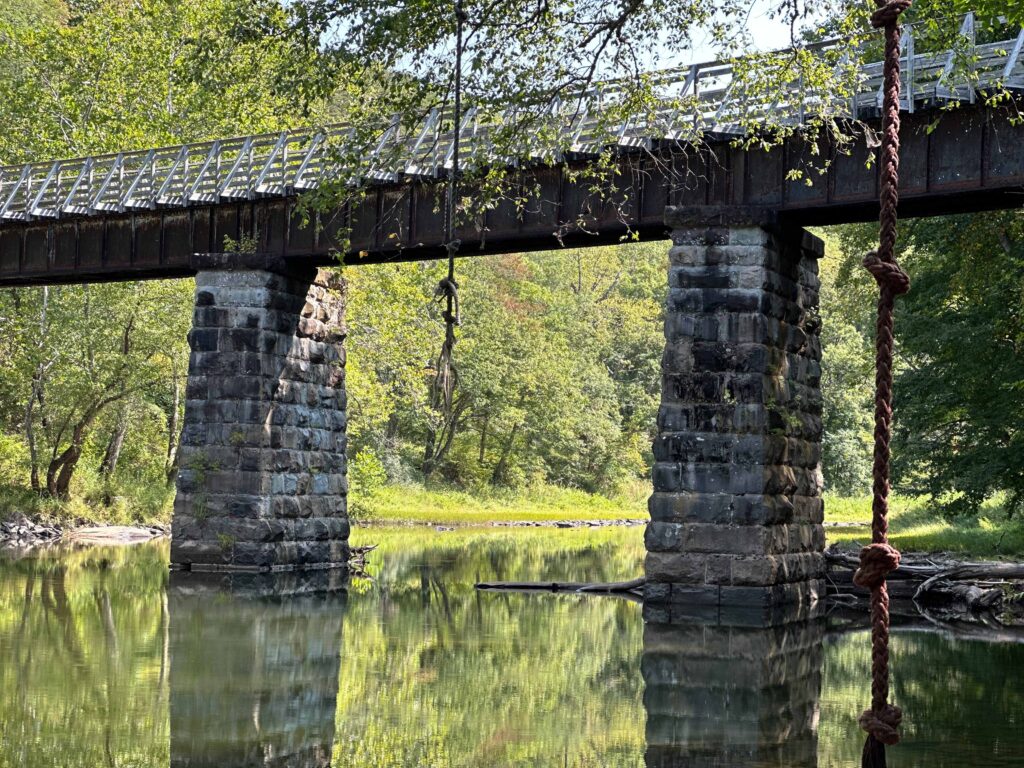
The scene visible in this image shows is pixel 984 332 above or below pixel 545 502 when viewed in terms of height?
above

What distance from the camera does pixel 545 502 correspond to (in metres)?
68.6

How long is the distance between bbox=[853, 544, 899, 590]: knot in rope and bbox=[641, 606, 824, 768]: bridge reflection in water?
17.5ft

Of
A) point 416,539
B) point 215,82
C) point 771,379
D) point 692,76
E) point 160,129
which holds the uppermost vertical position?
point 160,129

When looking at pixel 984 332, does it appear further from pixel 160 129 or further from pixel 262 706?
pixel 160 129

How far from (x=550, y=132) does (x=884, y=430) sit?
917 centimetres

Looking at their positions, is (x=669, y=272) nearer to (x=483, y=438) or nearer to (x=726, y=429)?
(x=726, y=429)

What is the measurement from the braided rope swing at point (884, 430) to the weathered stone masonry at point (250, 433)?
22.7 m

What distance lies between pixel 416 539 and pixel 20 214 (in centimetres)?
1679

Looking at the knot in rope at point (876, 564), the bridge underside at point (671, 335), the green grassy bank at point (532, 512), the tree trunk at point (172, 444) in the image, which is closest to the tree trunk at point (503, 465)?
the green grassy bank at point (532, 512)

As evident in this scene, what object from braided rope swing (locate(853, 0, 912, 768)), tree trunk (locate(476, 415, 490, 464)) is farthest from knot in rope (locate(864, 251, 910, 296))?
tree trunk (locate(476, 415, 490, 464))

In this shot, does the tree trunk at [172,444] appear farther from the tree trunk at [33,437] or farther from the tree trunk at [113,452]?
the tree trunk at [33,437]

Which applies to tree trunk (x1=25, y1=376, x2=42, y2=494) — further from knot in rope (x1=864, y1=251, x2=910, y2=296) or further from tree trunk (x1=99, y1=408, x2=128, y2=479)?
knot in rope (x1=864, y1=251, x2=910, y2=296)

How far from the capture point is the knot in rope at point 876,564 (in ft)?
18.1

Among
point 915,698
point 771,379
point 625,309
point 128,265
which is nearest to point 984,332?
point 771,379
